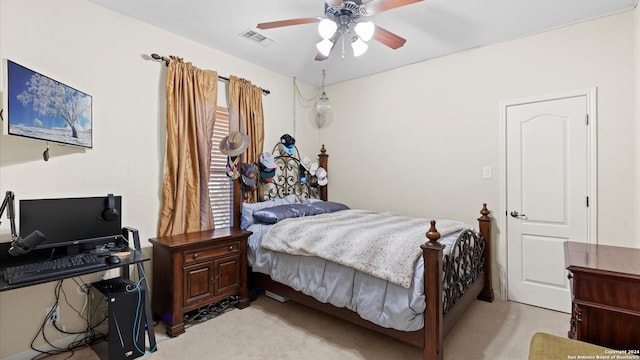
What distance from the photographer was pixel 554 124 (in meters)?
2.91

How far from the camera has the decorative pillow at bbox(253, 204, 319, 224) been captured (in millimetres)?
3137

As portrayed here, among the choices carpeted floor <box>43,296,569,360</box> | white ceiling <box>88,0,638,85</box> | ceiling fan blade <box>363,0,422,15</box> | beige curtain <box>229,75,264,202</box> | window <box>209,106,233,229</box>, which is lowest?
carpeted floor <box>43,296,569,360</box>

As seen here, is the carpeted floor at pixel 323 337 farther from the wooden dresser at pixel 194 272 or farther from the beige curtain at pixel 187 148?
the beige curtain at pixel 187 148

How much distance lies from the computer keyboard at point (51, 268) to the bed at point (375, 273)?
53.2 inches

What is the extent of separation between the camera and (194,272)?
2576mm

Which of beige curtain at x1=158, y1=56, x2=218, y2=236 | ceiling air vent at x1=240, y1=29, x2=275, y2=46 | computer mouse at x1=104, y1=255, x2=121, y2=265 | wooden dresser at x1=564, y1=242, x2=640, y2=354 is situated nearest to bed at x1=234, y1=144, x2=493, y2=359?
beige curtain at x1=158, y1=56, x2=218, y2=236

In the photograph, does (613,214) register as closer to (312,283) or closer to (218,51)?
(312,283)

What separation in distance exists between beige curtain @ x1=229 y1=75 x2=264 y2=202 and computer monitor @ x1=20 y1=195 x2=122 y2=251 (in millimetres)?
1457

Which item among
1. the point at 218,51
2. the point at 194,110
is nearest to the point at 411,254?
the point at 194,110

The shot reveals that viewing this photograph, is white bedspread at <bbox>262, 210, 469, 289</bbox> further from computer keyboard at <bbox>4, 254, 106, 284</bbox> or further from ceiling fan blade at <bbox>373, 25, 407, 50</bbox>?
ceiling fan blade at <bbox>373, 25, 407, 50</bbox>

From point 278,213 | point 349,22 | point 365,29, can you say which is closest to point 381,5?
point 365,29

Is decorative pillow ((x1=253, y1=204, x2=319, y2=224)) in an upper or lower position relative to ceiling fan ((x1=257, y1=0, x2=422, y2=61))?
lower

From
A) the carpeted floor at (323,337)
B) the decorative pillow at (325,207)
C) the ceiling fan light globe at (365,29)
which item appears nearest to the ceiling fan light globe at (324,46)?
the ceiling fan light globe at (365,29)

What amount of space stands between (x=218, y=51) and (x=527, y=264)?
407 cm
